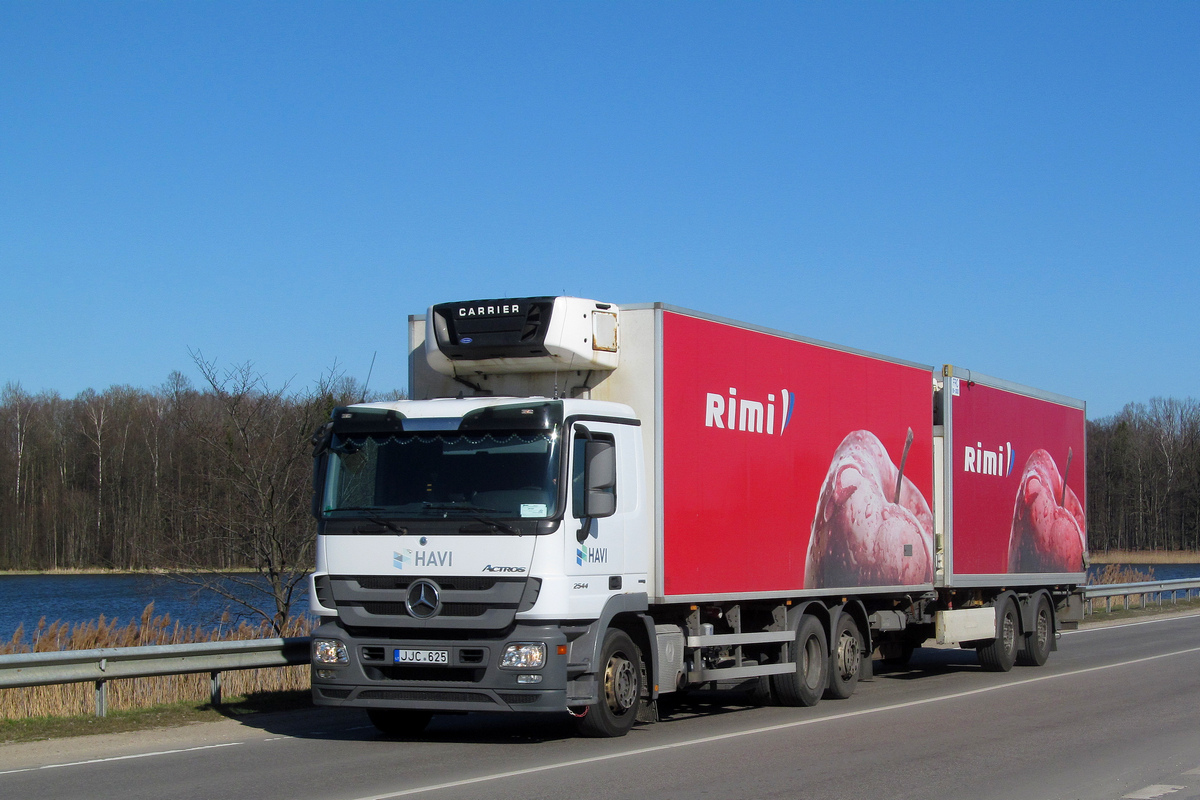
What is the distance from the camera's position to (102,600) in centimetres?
3634

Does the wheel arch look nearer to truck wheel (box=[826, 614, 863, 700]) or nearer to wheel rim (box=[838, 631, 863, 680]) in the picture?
truck wheel (box=[826, 614, 863, 700])

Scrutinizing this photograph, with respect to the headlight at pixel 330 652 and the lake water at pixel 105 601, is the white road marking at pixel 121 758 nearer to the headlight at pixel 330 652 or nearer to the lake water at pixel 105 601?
the headlight at pixel 330 652

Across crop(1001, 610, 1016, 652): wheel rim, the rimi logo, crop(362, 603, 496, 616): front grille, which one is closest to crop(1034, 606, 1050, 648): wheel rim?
crop(1001, 610, 1016, 652): wheel rim

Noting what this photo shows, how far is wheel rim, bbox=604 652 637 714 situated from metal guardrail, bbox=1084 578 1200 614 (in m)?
20.1

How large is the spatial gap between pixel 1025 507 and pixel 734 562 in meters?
8.40

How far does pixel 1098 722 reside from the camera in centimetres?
1172

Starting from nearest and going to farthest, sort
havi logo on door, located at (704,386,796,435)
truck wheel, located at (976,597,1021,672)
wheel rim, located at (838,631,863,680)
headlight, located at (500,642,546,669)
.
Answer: headlight, located at (500,642,546,669), havi logo on door, located at (704,386,796,435), wheel rim, located at (838,631,863,680), truck wheel, located at (976,597,1021,672)

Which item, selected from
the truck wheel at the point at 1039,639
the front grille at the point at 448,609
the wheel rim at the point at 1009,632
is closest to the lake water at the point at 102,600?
the front grille at the point at 448,609

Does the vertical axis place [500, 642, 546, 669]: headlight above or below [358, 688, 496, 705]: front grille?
above

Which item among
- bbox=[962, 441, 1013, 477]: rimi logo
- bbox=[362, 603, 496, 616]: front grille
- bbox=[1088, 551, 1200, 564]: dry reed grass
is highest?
bbox=[962, 441, 1013, 477]: rimi logo

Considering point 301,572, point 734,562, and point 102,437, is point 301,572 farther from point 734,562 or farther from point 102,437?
point 102,437

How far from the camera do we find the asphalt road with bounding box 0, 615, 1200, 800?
821 cm

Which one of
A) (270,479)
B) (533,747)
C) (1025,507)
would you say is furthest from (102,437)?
(533,747)

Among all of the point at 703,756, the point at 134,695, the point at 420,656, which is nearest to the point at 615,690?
the point at 703,756
